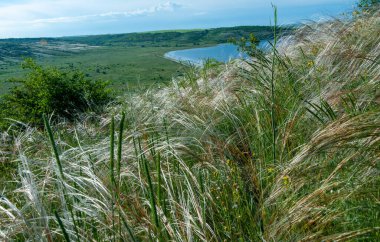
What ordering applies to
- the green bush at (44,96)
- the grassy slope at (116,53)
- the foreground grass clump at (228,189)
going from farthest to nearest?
1. the grassy slope at (116,53)
2. the green bush at (44,96)
3. the foreground grass clump at (228,189)

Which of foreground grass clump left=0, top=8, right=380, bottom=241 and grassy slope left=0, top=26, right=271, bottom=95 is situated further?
grassy slope left=0, top=26, right=271, bottom=95

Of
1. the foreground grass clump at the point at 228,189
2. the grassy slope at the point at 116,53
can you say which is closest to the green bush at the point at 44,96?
the foreground grass clump at the point at 228,189

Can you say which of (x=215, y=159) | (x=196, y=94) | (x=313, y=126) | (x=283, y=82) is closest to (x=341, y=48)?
(x=283, y=82)

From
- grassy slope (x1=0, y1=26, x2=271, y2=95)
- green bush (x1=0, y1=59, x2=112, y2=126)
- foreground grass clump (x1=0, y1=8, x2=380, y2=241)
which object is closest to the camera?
foreground grass clump (x1=0, y1=8, x2=380, y2=241)

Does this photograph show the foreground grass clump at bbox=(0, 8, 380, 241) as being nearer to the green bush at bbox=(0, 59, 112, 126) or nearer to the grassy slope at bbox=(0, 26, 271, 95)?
Answer: the green bush at bbox=(0, 59, 112, 126)

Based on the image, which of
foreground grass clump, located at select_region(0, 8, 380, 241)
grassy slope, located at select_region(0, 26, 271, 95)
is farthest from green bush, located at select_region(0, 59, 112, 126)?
grassy slope, located at select_region(0, 26, 271, 95)

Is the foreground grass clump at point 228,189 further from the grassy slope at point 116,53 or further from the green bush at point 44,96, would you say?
the grassy slope at point 116,53

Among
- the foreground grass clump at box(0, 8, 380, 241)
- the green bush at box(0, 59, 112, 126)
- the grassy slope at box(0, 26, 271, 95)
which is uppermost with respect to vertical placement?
the foreground grass clump at box(0, 8, 380, 241)

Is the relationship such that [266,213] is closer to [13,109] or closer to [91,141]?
[91,141]

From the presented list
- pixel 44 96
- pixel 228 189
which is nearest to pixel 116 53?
pixel 44 96

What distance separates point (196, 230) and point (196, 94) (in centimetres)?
266

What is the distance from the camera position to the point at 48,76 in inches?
404

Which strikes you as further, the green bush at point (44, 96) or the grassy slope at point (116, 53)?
the grassy slope at point (116, 53)

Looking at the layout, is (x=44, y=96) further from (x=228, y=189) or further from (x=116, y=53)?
(x=116, y=53)
